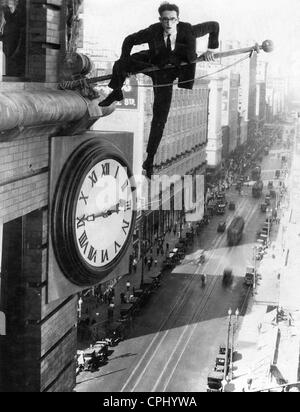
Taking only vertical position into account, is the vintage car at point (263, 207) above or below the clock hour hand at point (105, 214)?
below

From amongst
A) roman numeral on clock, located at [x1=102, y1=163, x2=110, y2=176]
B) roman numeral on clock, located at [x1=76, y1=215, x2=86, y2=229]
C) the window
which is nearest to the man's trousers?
roman numeral on clock, located at [x1=102, y1=163, x2=110, y2=176]

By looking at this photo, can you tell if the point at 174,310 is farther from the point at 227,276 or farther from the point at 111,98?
the point at 111,98

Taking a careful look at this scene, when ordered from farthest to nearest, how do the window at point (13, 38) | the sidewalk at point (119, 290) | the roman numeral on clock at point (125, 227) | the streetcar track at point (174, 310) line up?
1. the sidewalk at point (119, 290)
2. the streetcar track at point (174, 310)
3. the roman numeral on clock at point (125, 227)
4. the window at point (13, 38)

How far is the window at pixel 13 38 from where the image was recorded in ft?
18.9

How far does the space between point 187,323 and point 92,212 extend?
17.9 meters

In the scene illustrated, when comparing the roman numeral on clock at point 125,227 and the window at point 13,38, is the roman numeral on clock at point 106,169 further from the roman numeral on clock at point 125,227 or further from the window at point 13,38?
the window at point 13,38

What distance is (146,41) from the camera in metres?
6.07

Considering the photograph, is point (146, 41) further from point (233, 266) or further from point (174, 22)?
point (233, 266)

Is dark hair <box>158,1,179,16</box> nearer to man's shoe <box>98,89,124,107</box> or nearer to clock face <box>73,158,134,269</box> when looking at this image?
man's shoe <box>98,89,124,107</box>

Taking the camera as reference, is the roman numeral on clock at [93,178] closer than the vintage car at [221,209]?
Yes

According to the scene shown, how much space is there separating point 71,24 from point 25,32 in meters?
0.52

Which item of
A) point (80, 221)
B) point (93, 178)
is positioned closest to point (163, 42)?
point (93, 178)

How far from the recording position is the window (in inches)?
227

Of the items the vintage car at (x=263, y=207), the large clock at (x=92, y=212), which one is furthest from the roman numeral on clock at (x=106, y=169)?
the vintage car at (x=263, y=207)
